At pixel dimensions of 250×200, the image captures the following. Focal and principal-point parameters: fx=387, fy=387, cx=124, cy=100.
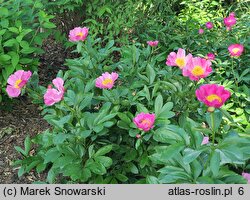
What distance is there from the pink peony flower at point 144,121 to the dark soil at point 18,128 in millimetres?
937

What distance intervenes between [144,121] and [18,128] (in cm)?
146

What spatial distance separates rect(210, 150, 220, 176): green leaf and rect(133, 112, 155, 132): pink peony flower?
409 millimetres

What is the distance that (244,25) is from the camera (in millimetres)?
3508

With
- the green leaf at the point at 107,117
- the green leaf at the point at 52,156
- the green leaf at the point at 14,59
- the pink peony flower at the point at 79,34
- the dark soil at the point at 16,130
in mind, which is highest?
the pink peony flower at the point at 79,34

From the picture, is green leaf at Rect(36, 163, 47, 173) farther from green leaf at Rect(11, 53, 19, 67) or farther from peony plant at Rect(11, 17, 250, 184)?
green leaf at Rect(11, 53, 19, 67)

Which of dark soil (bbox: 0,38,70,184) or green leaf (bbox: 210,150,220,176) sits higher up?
green leaf (bbox: 210,150,220,176)

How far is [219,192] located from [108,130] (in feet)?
2.20

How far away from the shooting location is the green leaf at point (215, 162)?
4.84ft

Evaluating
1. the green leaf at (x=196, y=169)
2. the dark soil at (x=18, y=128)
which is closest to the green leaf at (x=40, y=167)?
the dark soil at (x=18, y=128)

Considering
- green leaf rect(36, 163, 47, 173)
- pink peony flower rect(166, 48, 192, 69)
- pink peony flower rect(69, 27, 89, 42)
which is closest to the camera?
pink peony flower rect(166, 48, 192, 69)

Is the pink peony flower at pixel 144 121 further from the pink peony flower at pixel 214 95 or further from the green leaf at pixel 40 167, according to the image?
the green leaf at pixel 40 167

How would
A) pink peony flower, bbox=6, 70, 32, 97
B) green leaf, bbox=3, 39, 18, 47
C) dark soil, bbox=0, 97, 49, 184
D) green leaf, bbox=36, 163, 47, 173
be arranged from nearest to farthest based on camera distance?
pink peony flower, bbox=6, 70, 32, 97 → green leaf, bbox=36, 163, 47, 173 → dark soil, bbox=0, 97, 49, 184 → green leaf, bbox=3, 39, 18, 47

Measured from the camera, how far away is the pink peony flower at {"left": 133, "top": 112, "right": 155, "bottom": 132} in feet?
6.06

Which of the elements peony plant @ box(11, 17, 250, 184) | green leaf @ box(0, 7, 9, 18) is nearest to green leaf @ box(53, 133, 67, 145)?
peony plant @ box(11, 17, 250, 184)
